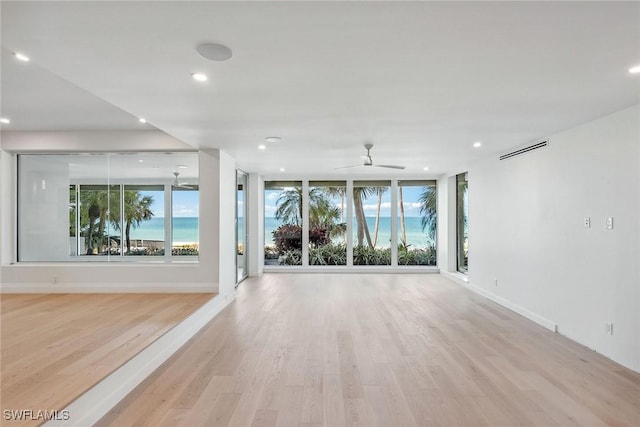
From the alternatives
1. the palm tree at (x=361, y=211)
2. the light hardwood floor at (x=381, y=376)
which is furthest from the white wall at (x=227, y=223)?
the palm tree at (x=361, y=211)

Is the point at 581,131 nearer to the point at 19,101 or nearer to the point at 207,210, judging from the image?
the point at 207,210

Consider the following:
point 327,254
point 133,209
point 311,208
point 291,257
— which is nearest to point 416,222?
point 327,254

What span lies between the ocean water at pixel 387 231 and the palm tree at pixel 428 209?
0.13 meters

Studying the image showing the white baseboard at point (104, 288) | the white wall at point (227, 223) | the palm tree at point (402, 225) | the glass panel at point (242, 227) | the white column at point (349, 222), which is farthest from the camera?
the palm tree at point (402, 225)

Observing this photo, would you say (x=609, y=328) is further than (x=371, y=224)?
No

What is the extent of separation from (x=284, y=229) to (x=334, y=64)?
6.75 metres

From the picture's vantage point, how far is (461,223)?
7816 mm

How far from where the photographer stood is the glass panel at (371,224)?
29.1ft

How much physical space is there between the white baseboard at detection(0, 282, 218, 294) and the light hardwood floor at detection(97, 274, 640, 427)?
63cm

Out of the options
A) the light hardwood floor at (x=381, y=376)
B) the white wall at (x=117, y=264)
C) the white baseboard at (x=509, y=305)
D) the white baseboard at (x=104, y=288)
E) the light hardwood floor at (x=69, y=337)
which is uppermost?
the white wall at (x=117, y=264)

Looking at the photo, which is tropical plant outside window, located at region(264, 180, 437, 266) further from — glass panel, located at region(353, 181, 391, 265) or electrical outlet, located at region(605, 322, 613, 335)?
electrical outlet, located at region(605, 322, 613, 335)

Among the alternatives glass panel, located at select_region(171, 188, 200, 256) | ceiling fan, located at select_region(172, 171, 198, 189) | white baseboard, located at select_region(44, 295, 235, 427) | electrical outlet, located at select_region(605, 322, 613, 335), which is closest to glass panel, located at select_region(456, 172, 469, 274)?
electrical outlet, located at select_region(605, 322, 613, 335)

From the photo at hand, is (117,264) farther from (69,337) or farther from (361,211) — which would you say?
(361,211)

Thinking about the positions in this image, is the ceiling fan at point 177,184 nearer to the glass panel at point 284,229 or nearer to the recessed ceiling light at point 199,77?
the recessed ceiling light at point 199,77
